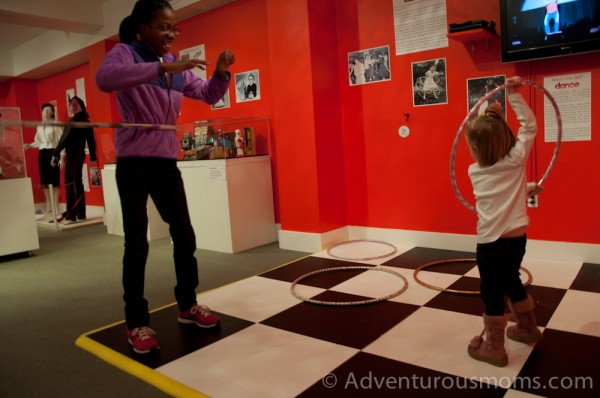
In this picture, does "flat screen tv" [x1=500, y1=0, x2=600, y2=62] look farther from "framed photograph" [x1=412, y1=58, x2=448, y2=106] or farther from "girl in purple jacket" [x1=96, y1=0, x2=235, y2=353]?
"girl in purple jacket" [x1=96, y1=0, x2=235, y2=353]

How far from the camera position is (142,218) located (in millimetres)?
2172

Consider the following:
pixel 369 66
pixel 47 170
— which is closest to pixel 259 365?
pixel 369 66

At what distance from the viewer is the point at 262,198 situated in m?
4.56

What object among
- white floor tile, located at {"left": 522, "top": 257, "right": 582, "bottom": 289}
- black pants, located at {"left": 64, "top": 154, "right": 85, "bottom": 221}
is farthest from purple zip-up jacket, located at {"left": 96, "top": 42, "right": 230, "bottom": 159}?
black pants, located at {"left": 64, "top": 154, "right": 85, "bottom": 221}

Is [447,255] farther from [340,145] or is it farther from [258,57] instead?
[258,57]

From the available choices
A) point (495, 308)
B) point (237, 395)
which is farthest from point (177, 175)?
point (495, 308)

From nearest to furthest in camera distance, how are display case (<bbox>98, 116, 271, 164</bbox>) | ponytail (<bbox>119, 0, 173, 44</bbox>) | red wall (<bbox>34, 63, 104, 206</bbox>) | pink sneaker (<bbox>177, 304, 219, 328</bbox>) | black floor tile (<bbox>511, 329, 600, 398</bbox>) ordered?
black floor tile (<bbox>511, 329, 600, 398</bbox>) < ponytail (<bbox>119, 0, 173, 44</bbox>) < pink sneaker (<bbox>177, 304, 219, 328</bbox>) < display case (<bbox>98, 116, 271, 164</bbox>) < red wall (<bbox>34, 63, 104, 206</bbox>)

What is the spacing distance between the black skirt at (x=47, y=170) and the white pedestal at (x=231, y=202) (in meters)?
3.19

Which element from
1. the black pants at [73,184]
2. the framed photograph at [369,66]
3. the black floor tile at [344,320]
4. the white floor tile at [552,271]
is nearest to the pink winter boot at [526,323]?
the black floor tile at [344,320]

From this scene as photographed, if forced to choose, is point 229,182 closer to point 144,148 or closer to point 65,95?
point 144,148

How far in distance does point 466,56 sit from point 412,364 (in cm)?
247

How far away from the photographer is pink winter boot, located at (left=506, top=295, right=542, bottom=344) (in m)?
1.95

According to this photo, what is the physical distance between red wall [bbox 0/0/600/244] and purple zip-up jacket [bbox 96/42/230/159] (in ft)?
5.89

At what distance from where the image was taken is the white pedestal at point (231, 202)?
4.23 meters
